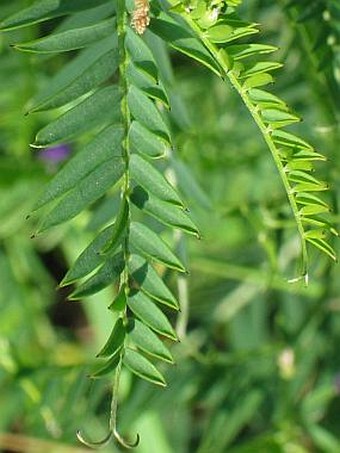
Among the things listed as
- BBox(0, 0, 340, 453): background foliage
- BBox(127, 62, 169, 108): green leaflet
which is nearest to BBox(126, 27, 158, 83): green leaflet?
BBox(127, 62, 169, 108): green leaflet

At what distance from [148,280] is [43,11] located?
0.22 m

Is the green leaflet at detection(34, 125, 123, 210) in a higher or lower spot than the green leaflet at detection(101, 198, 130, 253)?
Answer: higher

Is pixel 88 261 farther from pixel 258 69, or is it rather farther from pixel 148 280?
pixel 258 69

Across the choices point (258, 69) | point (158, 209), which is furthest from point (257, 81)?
point (158, 209)

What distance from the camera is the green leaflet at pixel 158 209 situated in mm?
833

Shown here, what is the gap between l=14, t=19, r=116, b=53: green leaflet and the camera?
84 cm

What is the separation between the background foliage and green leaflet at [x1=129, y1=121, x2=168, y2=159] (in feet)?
2.10

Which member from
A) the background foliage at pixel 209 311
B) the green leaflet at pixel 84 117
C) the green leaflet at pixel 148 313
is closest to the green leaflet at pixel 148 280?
the green leaflet at pixel 148 313

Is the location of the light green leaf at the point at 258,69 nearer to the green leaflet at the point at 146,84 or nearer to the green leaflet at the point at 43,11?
the green leaflet at the point at 146,84

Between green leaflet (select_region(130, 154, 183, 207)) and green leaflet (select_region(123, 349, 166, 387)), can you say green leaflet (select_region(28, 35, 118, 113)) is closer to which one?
green leaflet (select_region(130, 154, 183, 207))

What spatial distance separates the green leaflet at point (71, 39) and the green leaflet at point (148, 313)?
0.64 ft

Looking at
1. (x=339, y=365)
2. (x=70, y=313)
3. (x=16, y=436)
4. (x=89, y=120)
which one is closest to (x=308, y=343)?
(x=339, y=365)

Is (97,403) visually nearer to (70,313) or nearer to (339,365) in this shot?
(339,365)

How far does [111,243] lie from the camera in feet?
2.61
